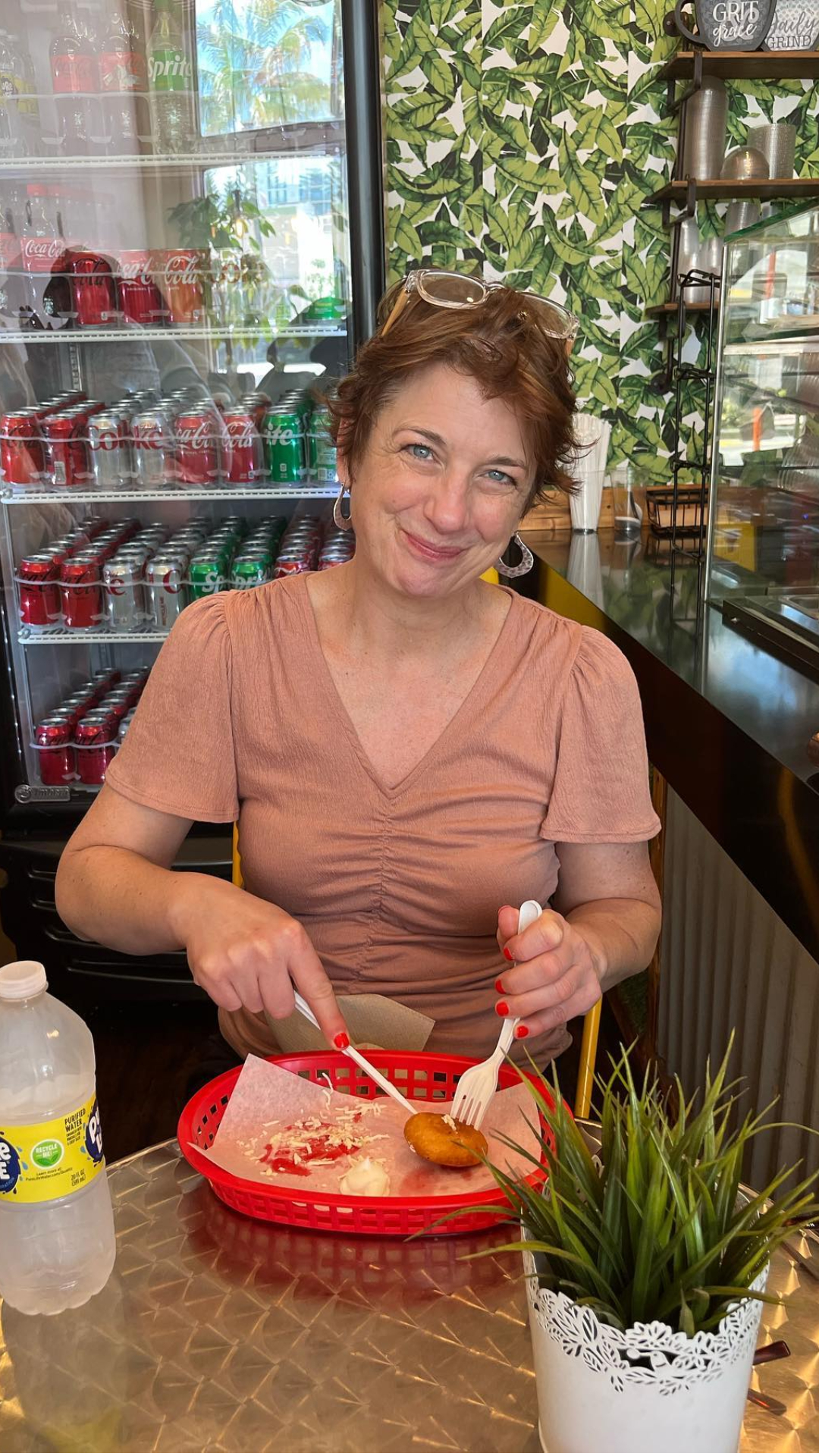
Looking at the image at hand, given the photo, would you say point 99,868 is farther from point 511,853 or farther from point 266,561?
point 266,561

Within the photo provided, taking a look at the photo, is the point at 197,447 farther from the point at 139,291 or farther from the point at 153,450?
the point at 139,291

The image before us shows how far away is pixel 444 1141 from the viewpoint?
96 cm

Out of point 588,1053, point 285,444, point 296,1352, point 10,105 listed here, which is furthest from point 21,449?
point 296,1352

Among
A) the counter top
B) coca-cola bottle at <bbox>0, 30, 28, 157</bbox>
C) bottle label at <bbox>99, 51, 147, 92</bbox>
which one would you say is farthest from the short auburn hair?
coca-cola bottle at <bbox>0, 30, 28, 157</bbox>

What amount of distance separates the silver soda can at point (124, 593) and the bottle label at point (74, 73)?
1.06m

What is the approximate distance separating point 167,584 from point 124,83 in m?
1.13

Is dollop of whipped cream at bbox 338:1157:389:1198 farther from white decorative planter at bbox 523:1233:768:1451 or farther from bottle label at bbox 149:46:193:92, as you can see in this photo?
bottle label at bbox 149:46:193:92

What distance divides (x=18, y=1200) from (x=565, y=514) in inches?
114

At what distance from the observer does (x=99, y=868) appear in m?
1.33

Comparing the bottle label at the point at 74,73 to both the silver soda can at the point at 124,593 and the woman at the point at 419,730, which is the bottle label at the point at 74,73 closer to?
the silver soda can at the point at 124,593

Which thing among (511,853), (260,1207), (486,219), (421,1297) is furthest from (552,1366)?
(486,219)

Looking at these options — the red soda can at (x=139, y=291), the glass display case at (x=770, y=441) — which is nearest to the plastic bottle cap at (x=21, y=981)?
the glass display case at (x=770, y=441)

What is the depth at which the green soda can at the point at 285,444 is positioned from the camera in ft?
9.65

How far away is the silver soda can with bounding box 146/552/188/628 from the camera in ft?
9.86
